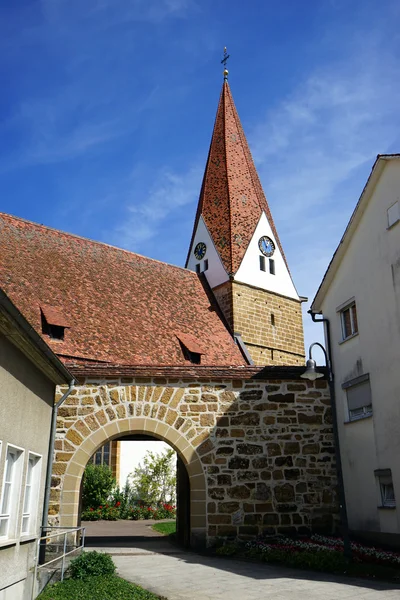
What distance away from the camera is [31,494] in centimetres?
769

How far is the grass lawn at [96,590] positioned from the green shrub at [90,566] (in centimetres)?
17

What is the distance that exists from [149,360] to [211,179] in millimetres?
13688

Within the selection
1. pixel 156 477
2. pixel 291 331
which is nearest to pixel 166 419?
pixel 156 477

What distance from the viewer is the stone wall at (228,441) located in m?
10.4

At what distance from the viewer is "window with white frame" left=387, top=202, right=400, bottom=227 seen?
35.4 ft

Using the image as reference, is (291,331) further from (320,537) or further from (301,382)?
(320,537)

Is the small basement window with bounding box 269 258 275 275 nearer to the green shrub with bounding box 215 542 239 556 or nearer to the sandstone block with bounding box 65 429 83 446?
the sandstone block with bounding box 65 429 83 446

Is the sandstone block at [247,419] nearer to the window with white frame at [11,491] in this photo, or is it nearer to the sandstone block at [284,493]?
the sandstone block at [284,493]

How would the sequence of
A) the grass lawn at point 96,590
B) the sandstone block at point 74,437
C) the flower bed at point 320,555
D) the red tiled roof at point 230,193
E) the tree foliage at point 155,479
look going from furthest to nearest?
the red tiled roof at point 230,193
the tree foliage at point 155,479
the sandstone block at point 74,437
the flower bed at point 320,555
the grass lawn at point 96,590

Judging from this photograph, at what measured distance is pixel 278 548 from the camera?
9422mm

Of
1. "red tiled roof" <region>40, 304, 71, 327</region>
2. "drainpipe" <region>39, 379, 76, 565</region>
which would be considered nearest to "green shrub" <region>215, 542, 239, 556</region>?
"drainpipe" <region>39, 379, 76, 565</region>

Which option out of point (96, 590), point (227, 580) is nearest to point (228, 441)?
point (227, 580)

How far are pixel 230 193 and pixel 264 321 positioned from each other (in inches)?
267

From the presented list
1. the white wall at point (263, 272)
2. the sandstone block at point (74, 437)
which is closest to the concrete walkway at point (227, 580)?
the sandstone block at point (74, 437)
